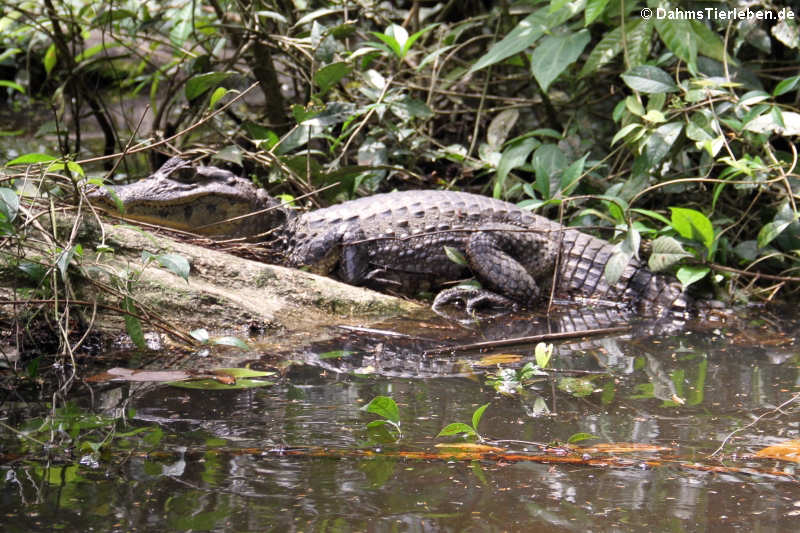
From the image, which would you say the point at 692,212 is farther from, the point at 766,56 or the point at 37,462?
the point at 37,462

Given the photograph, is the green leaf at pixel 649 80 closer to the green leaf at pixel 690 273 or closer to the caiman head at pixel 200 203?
the green leaf at pixel 690 273

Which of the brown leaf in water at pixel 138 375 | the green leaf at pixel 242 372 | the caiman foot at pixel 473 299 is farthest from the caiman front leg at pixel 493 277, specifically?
the brown leaf in water at pixel 138 375

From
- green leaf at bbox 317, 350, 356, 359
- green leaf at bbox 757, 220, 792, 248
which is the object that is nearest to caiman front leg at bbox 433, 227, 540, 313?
green leaf at bbox 317, 350, 356, 359

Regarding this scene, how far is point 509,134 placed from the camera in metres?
5.55

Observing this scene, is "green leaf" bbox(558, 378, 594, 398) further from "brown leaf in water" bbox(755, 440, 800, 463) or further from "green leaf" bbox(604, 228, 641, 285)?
"green leaf" bbox(604, 228, 641, 285)

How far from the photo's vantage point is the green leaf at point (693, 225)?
4004 mm

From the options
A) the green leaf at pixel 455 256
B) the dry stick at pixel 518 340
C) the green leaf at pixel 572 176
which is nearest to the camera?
the dry stick at pixel 518 340

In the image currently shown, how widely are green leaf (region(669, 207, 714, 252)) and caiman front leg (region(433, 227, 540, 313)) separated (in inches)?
30.2

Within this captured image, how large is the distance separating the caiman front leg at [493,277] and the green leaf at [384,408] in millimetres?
1834

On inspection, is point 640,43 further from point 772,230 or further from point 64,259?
point 64,259

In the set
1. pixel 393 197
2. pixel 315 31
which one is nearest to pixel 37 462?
pixel 393 197

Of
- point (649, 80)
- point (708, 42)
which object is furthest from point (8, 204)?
point (708, 42)

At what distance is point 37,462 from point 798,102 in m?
4.21

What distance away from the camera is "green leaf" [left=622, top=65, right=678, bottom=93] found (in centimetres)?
420
